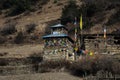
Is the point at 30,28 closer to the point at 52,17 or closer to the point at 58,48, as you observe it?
the point at 52,17

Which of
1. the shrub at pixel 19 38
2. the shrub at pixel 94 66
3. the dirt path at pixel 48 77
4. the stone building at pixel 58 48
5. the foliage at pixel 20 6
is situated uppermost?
the foliage at pixel 20 6

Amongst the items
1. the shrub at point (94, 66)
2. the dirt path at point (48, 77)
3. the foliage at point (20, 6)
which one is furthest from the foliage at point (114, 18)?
the dirt path at point (48, 77)

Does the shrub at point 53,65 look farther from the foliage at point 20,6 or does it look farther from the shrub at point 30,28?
the foliage at point 20,6

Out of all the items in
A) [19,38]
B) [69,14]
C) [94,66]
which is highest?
[69,14]

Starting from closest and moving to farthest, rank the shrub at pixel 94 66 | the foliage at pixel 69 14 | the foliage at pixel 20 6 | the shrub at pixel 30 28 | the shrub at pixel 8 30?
the shrub at pixel 94 66 < the foliage at pixel 69 14 < the shrub at pixel 30 28 < the shrub at pixel 8 30 < the foliage at pixel 20 6

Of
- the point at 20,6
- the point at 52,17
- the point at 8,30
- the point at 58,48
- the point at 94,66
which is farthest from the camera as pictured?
the point at 20,6

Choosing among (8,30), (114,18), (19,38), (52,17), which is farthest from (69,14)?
→ (8,30)

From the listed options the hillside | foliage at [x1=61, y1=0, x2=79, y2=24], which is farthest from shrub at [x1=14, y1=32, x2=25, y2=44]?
foliage at [x1=61, y1=0, x2=79, y2=24]

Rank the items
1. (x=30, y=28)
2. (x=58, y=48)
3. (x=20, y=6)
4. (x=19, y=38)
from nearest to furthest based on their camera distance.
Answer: (x=58, y=48), (x=19, y=38), (x=30, y=28), (x=20, y=6)

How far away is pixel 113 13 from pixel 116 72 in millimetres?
24527

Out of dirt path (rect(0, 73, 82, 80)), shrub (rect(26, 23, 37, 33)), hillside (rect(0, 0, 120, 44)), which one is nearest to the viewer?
dirt path (rect(0, 73, 82, 80))

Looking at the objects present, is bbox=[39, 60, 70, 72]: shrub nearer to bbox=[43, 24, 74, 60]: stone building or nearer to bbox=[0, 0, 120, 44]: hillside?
bbox=[43, 24, 74, 60]: stone building

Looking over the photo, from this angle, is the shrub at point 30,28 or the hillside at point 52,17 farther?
the shrub at point 30,28

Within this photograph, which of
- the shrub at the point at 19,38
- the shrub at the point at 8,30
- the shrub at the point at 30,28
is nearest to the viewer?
the shrub at the point at 19,38
